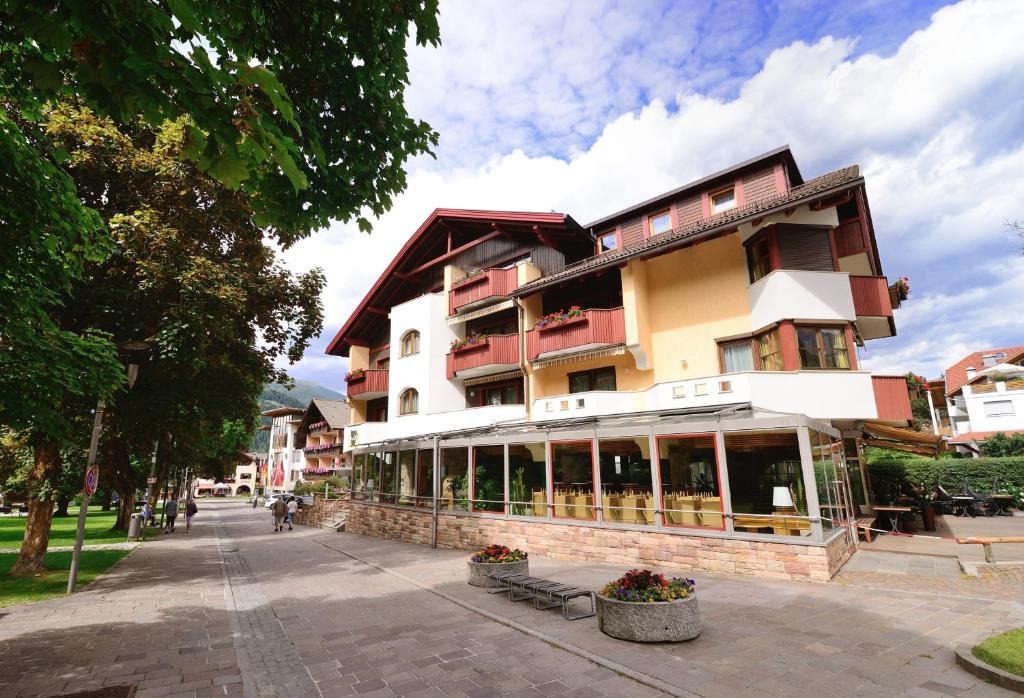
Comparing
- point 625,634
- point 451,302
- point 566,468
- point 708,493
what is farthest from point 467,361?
point 625,634

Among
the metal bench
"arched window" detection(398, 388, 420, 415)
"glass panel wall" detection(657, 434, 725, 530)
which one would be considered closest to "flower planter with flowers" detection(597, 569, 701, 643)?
the metal bench

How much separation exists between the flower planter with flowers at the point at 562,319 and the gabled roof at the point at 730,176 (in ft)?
13.8

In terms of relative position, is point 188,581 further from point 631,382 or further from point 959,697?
point 959,697

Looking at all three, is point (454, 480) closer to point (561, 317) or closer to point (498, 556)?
point (561, 317)

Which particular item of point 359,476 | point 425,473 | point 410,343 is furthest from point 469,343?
point 359,476

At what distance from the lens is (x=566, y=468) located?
17.2m

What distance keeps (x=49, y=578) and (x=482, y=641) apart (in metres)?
13.0

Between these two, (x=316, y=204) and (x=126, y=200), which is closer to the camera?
(x=316, y=204)

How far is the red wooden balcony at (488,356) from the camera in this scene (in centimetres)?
2047

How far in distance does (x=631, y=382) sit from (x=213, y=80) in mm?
15661

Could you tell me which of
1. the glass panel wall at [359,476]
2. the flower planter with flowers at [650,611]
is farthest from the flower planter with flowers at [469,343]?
the flower planter with flowers at [650,611]

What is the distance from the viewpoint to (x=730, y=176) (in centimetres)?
1722

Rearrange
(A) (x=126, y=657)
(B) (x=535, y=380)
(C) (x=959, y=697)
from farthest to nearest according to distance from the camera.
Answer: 1. (B) (x=535, y=380)
2. (A) (x=126, y=657)
3. (C) (x=959, y=697)

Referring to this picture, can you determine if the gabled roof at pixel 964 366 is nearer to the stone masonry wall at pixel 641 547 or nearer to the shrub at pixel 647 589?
the stone masonry wall at pixel 641 547
